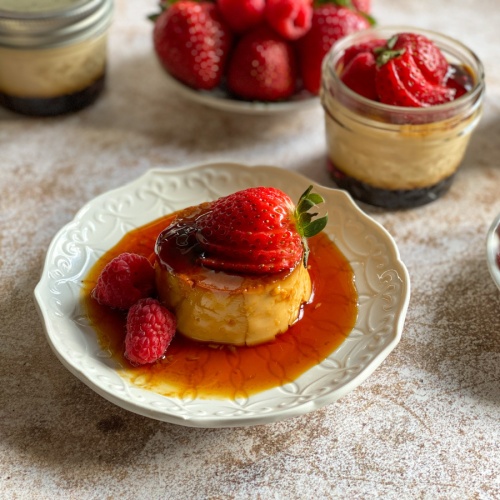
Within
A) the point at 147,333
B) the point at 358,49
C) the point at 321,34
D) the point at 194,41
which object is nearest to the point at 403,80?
the point at 358,49

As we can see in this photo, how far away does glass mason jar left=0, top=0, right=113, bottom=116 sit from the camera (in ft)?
6.29

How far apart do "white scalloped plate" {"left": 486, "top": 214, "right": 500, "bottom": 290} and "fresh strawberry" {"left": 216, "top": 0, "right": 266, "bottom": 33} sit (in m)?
0.88

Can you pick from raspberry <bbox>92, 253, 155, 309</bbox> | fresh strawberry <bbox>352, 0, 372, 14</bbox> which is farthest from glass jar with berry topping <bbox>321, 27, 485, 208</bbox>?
raspberry <bbox>92, 253, 155, 309</bbox>

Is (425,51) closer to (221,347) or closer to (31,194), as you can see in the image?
(221,347)

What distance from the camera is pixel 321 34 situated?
1941 millimetres

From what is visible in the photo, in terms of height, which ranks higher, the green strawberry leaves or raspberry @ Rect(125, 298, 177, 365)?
the green strawberry leaves

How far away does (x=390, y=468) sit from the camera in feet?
4.12

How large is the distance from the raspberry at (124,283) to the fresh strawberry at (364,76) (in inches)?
26.7

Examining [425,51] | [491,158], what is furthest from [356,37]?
[491,158]

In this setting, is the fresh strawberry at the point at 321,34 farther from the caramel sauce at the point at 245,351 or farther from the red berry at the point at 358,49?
the caramel sauce at the point at 245,351

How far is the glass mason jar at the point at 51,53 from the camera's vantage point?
1.92 meters

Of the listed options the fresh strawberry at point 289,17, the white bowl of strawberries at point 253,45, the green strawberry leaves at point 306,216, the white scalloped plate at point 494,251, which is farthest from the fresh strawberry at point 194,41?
the white scalloped plate at point 494,251

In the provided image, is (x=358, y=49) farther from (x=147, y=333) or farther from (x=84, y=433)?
(x=84, y=433)

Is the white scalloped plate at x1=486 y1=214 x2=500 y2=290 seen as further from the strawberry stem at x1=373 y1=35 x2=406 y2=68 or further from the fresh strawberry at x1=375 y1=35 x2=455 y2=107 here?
the strawberry stem at x1=373 y1=35 x2=406 y2=68
